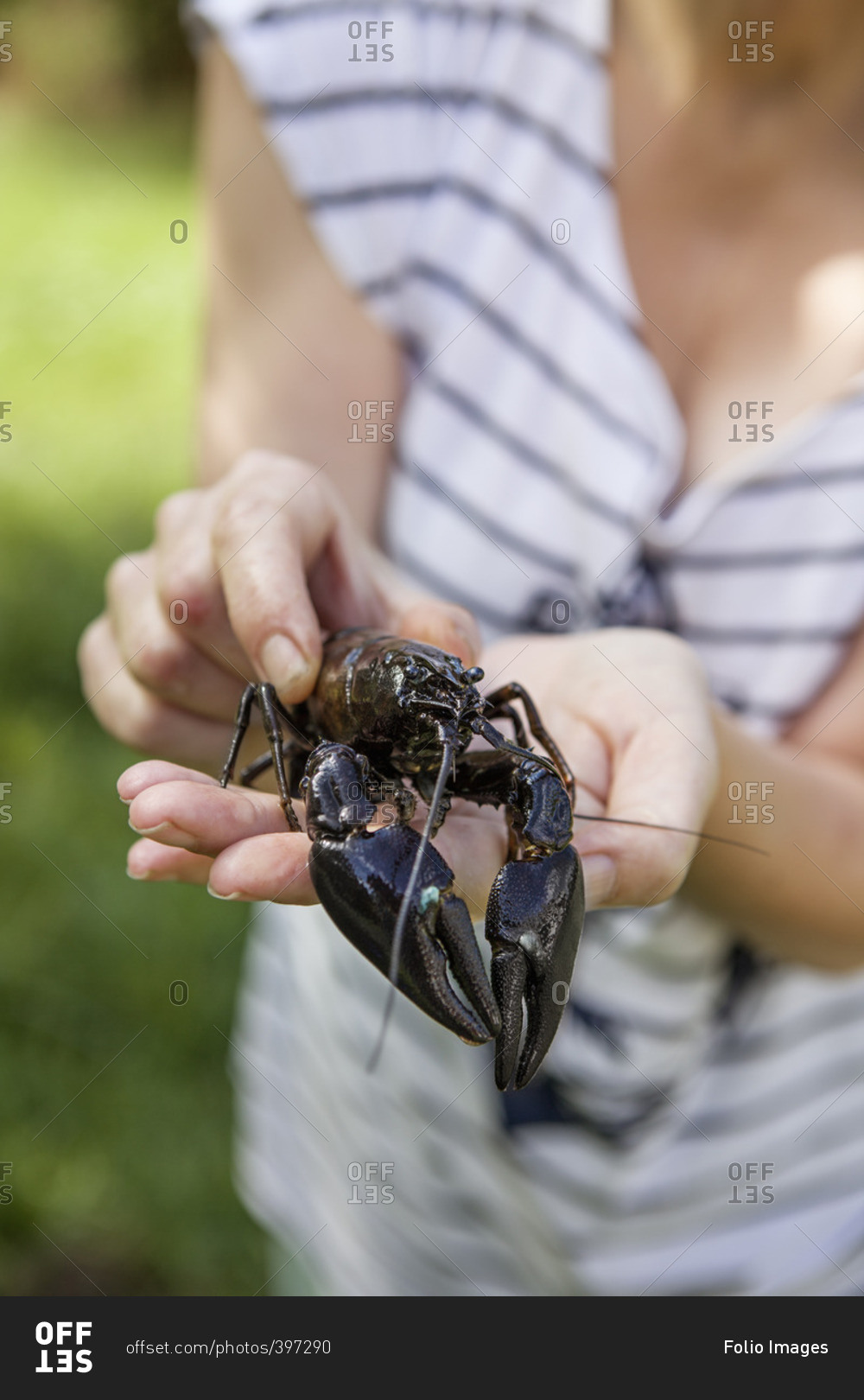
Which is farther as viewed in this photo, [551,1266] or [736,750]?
[551,1266]

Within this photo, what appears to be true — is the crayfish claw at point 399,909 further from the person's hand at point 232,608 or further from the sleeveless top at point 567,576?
the sleeveless top at point 567,576

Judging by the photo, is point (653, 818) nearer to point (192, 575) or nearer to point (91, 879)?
point (192, 575)

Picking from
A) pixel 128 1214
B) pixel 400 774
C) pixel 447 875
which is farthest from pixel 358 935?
pixel 128 1214

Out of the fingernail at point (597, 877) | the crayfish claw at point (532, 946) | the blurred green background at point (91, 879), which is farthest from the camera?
the blurred green background at point (91, 879)

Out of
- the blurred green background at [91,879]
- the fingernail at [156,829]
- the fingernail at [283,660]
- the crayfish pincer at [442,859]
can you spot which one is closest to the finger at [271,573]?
the fingernail at [283,660]

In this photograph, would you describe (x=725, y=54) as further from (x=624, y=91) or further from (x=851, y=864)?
(x=851, y=864)

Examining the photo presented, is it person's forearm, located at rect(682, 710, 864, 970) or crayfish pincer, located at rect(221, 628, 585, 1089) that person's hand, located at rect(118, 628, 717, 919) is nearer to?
crayfish pincer, located at rect(221, 628, 585, 1089)

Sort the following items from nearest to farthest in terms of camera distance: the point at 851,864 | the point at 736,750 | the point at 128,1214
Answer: the point at 736,750 → the point at 851,864 → the point at 128,1214
